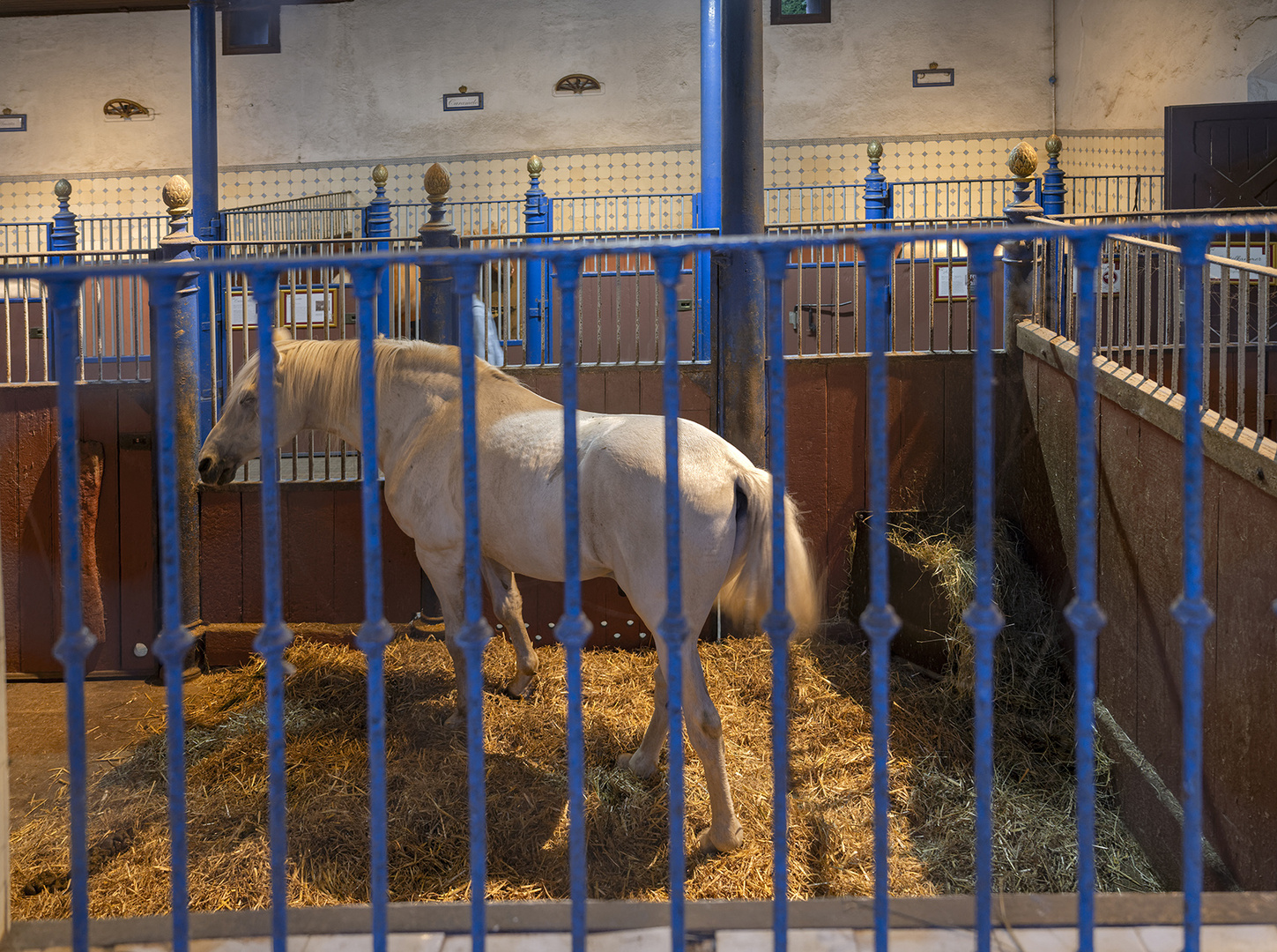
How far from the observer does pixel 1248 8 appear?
10.4m

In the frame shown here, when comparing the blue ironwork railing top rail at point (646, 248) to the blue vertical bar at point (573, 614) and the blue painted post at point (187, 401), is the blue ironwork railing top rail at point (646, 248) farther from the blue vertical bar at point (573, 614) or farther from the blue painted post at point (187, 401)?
the blue painted post at point (187, 401)

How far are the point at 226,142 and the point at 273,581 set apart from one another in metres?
14.4

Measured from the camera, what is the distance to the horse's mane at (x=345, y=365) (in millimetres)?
4191

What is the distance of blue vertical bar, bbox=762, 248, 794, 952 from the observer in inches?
58.5

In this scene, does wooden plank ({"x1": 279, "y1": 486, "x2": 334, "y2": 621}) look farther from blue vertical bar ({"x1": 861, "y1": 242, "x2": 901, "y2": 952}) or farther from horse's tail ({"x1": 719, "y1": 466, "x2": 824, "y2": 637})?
blue vertical bar ({"x1": 861, "y1": 242, "x2": 901, "y2": 952})

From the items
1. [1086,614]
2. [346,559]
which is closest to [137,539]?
[346,559]

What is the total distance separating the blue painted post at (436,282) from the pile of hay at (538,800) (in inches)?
59.1

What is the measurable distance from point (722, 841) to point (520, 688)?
4.50ft

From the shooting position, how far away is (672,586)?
1.57 m

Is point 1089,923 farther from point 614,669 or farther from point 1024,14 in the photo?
point 1024,14

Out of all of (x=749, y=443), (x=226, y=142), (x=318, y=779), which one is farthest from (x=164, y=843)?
(x=226, y=142)

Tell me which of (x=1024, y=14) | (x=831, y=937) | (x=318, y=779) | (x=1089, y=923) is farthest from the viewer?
(x=1024, y=14)

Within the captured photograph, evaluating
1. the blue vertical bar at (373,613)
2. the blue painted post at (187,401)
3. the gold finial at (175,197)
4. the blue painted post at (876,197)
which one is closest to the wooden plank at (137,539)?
the blue painted post at (187,401)

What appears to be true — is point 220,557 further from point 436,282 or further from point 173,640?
point 173,640
